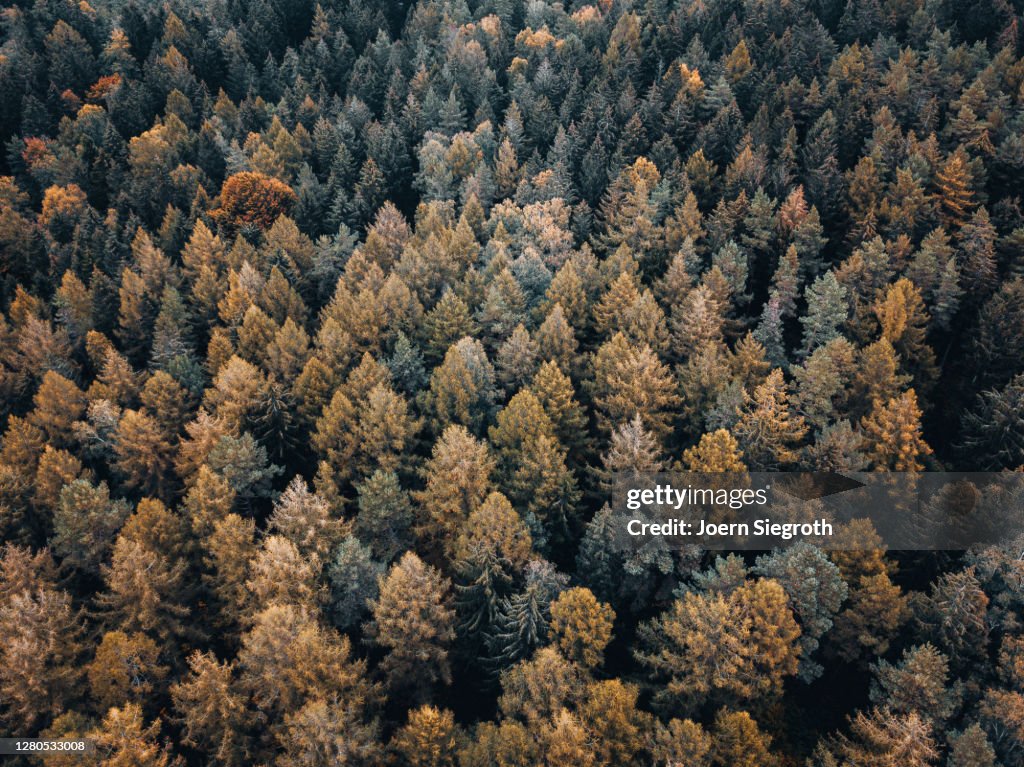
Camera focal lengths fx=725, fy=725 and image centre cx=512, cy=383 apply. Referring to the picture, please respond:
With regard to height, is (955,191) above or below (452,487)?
above

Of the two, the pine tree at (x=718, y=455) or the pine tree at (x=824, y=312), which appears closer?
the pine tree at (x=718, y=455)

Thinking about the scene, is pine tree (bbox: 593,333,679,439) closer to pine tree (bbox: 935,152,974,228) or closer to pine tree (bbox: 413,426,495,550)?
pine tree (bbox: 413,426,495,550)

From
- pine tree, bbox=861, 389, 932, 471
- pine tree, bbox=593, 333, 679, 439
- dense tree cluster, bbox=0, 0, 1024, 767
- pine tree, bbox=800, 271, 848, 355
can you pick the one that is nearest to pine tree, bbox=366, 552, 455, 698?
dense tree cluster, bbox=0, 0, 1024, 767

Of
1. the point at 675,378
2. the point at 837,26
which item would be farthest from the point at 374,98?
the point at 675,378

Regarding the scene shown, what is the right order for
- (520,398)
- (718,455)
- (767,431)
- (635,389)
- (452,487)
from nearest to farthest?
1. (718,455)
2. (452,487)
3. (767,431)
4. (520,398)
5. (635,389)

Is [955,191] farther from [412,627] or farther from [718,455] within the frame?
[412,627]

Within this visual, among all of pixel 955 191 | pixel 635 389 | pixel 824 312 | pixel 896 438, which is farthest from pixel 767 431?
pixel 955 191

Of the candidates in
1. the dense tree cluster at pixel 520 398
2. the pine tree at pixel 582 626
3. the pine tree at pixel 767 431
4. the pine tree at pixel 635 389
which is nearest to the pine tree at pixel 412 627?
the dense tree cluster at pixel 520 398

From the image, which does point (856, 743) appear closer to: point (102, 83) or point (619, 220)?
point (619, 220)

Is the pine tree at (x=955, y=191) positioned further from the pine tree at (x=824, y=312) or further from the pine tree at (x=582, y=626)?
the pine tree at (x=582, y=626)
